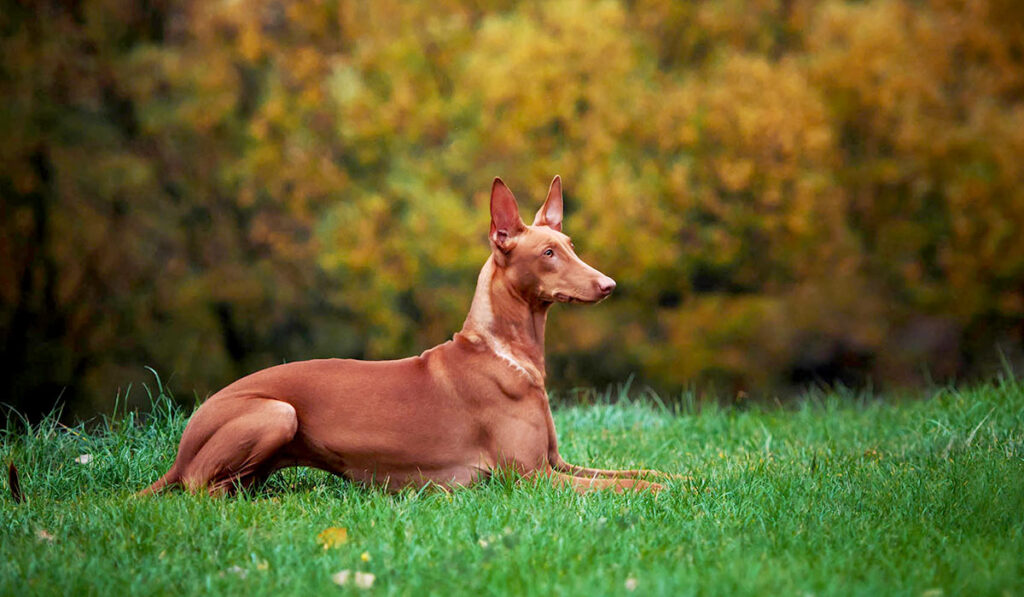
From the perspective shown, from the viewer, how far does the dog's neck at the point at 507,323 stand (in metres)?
4.80

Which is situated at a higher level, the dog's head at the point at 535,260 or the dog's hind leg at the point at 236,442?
the dog's head at the point at 535,260

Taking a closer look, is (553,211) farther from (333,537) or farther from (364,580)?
(364,580)

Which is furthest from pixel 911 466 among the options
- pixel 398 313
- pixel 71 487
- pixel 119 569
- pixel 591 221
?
pixel 398 313

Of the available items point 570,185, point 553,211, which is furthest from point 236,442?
point 570,185

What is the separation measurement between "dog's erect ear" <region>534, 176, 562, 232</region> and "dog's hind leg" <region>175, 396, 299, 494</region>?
5.26ft

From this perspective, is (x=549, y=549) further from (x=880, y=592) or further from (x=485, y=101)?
(x=485, y=101)

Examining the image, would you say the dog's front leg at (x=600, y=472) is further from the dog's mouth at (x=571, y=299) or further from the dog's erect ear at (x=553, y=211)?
the dog's erect ear at (x=553, y=211)

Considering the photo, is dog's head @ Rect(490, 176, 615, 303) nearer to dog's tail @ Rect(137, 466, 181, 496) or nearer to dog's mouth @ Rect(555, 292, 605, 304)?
dog's mouth @ Rect(555, 292, 605, 304)

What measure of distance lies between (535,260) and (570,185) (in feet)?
37.3

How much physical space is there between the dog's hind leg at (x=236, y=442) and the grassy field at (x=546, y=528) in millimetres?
157

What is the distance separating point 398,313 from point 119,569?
1304 cm

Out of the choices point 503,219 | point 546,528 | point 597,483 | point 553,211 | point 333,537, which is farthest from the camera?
point 553,211

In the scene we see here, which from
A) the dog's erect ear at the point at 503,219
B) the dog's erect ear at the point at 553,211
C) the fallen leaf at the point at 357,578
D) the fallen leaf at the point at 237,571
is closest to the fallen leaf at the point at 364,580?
the fallen leaf at the point at 357,578

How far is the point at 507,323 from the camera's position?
482cm
